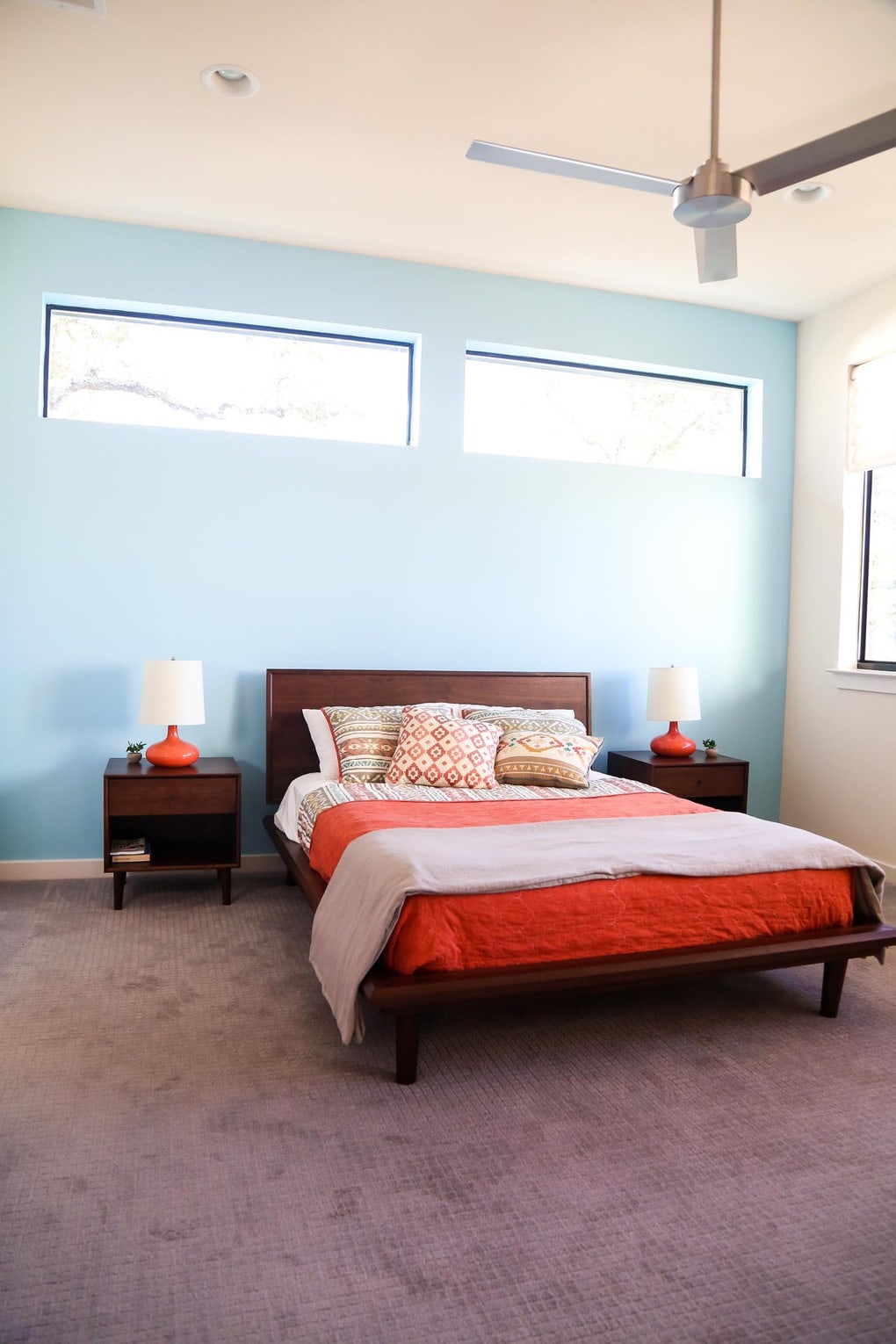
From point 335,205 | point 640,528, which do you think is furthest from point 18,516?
point 640,528

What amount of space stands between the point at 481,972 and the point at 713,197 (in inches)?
82.1

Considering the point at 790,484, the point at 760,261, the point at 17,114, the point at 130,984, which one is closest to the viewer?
the point at 130,984

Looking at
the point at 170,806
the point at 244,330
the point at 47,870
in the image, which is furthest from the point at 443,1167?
the point at 244,330

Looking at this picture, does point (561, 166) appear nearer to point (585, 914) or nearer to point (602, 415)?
point (585, 914)

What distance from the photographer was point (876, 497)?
4.81 meters

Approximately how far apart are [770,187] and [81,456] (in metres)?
3.08

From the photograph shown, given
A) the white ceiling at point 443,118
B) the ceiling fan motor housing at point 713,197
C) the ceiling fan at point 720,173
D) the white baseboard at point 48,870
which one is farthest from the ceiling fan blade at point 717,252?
the white baseboard at point 48,870

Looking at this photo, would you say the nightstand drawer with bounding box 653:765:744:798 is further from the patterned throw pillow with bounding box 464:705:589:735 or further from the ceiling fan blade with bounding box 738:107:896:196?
the ceiling fan blade with bounding box 738:107:896:196

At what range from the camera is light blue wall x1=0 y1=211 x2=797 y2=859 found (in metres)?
4.13

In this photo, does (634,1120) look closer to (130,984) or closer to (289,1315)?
(289,1315)

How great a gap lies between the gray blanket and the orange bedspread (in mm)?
35

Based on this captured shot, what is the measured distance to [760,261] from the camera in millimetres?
4375

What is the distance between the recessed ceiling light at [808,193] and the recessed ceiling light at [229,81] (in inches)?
81.2

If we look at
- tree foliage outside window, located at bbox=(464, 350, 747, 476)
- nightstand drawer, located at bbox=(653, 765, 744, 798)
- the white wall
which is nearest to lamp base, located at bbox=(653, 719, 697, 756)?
nightstand drawer, located at bbox=(653, 765, 744, 798)
